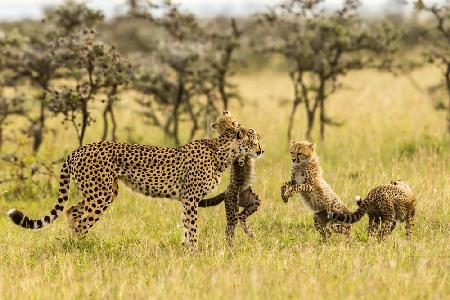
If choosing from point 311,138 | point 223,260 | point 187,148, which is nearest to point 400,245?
point 223,260

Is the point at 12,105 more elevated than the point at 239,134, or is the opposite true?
the point at 12,105

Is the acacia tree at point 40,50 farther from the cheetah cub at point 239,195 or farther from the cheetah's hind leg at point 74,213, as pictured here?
the cheetah cub at point 239,195

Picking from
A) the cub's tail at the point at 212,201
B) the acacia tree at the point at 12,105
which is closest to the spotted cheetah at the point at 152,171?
the cub's tail at the point at 212,201

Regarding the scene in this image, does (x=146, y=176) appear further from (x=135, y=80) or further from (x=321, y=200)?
(x=135, y=80)

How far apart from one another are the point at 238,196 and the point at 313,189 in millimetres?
921

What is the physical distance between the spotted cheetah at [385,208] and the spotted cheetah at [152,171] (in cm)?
109

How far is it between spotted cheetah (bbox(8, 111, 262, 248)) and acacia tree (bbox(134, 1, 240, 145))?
634 centimetres

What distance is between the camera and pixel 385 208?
7.52m

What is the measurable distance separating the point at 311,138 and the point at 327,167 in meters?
3.10

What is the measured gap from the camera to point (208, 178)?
7738mm

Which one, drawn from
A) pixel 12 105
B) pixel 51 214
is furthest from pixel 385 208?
pixel 12 105

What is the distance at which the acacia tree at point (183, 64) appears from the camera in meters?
14.2

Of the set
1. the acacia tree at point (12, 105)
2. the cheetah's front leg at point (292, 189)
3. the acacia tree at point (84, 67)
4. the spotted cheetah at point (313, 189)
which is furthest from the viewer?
the acacia tree at point (12, 105)

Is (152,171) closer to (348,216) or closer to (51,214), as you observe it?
(51,214)
